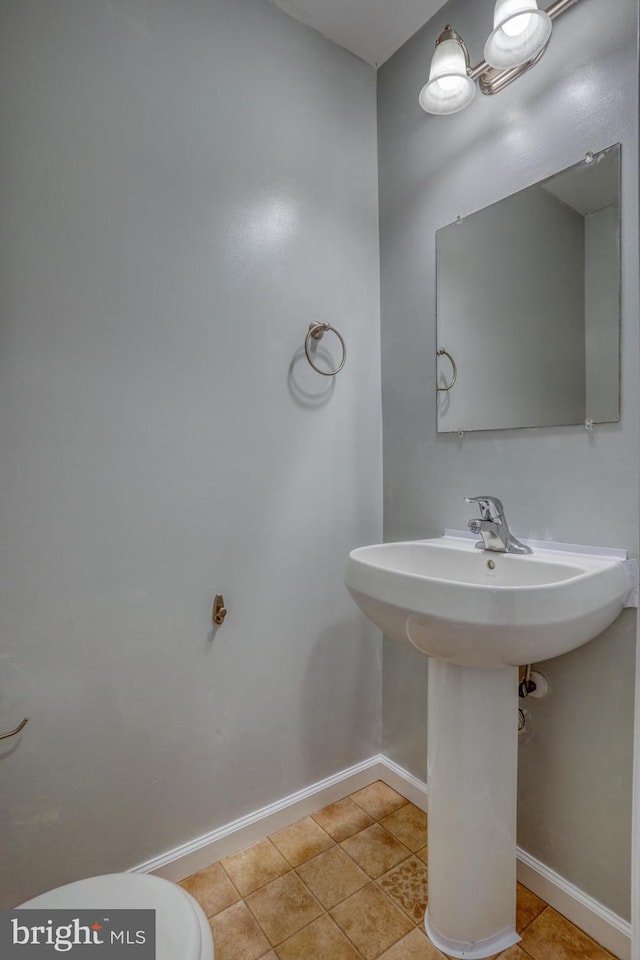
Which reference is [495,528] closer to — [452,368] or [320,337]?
[452,368]

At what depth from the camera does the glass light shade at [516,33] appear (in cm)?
112


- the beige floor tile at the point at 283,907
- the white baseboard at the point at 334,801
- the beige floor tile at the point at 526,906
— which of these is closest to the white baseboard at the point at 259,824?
the white baseboard at the point at 334,801

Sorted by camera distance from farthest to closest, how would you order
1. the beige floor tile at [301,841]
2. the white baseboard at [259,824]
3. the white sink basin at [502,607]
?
the beige floor tile at [301,841] → the white baseboard at [259,824] → the white sink basin at [502,607]

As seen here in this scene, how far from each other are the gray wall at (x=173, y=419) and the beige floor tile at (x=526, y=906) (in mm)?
624

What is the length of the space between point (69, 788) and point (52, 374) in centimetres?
102

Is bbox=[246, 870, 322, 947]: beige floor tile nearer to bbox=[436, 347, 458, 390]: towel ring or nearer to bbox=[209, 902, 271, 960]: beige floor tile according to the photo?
bbox=[209, 902, 271, 960]: beige floor tile

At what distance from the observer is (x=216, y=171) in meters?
1.41

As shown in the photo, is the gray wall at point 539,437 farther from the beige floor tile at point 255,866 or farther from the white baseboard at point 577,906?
the beige floor tile at point 255,866

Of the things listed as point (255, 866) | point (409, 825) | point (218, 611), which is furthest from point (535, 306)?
point (255, 866)

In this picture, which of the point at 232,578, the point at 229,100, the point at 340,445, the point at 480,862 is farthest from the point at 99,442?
the point at 480,862

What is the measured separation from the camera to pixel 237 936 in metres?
1.21

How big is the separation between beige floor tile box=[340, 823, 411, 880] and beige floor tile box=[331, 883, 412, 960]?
77 millimetres

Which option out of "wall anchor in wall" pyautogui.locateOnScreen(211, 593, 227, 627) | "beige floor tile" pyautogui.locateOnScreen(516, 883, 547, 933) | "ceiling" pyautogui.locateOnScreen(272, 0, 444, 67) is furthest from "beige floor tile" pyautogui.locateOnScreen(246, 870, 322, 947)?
"ceiling" pyautogui.locateOnScreen(272, 0, 444, 67)

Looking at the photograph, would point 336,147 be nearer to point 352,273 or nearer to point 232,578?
point 352,273
